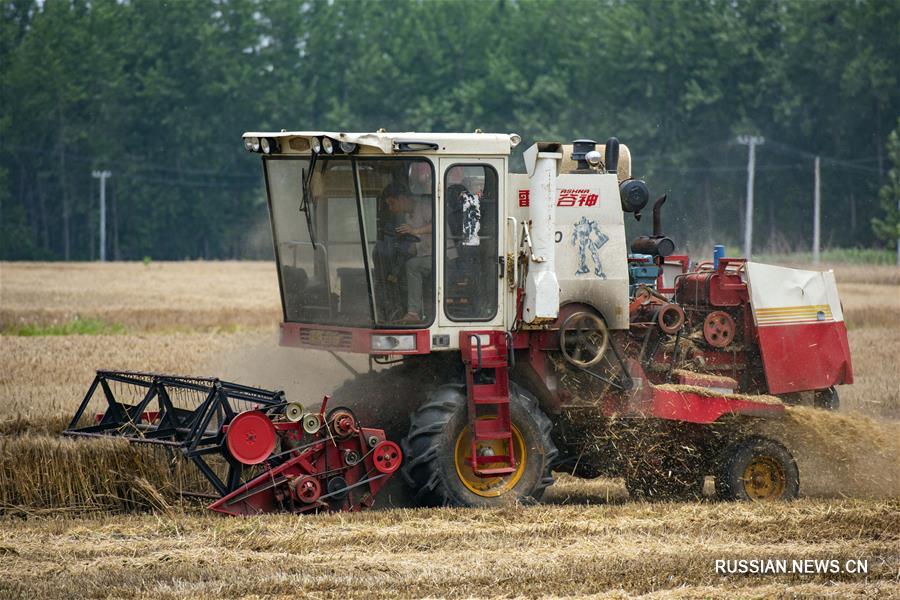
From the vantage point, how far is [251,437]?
28.0 feet

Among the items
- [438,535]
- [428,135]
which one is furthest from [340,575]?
[428,135]

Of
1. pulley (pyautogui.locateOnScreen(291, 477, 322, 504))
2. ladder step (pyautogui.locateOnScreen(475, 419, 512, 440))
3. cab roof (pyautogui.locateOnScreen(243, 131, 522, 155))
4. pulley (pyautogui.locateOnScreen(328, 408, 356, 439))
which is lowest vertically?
pulley (pyautogui.locateOnScreen(291, 477, 322, 504))

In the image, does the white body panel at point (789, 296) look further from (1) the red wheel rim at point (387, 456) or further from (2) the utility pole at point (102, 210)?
(2) the utility pole at point (102, 210)

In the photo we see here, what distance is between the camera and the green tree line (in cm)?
5653

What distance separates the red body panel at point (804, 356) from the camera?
10.4m

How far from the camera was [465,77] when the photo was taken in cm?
7156

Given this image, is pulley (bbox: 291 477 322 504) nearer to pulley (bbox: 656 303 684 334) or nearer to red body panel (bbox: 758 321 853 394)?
pulley (bbox: 656 303 684 334)

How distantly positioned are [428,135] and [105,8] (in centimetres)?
6378

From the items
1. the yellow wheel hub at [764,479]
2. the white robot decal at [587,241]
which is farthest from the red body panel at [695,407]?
the white robot decal at [587,241]

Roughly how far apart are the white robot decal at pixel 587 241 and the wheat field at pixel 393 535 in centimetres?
184

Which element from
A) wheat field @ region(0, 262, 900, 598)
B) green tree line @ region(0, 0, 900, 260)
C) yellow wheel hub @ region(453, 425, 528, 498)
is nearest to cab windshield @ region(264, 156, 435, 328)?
yellow wheel hub @ region(453, 425, 528, 498)

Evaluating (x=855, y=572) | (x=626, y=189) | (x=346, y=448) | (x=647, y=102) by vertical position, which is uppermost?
(x=647, y=102)

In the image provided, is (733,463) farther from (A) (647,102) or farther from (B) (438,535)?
(A) (647,102)

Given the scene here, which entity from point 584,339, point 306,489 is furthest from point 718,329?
point 306,489
